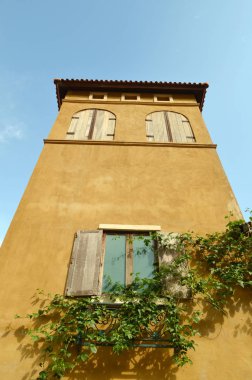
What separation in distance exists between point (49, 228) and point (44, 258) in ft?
2.31

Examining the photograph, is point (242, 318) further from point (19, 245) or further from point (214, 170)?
point (19, 245)

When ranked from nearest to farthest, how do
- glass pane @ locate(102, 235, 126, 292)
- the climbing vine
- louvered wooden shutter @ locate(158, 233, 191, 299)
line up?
the climbing vine → louvered wooden shutter @ locate(158, 233, 191, 299) → glass pane @ locate(102, 235, 126, 292)

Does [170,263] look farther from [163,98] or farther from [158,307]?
[163,98]

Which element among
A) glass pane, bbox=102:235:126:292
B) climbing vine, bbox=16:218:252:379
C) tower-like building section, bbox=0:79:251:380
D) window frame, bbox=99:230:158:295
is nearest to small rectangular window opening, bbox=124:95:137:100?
tower-like building section, bbox=0:79:251:380

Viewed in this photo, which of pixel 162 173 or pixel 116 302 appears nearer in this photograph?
pixel 116 302

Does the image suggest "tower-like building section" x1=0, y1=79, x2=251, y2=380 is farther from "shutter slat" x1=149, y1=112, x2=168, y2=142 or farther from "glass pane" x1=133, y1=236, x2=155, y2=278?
"glass pane" x1=133, y1=236, x2=155, y2=278

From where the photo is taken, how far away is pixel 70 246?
223 inches

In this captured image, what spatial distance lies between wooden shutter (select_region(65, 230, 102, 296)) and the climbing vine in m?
0.22

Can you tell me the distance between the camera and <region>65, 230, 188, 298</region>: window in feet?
16.4

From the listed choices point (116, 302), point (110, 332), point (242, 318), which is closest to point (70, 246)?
point (116, 302)

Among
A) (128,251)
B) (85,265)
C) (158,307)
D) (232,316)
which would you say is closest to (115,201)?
(128,251)

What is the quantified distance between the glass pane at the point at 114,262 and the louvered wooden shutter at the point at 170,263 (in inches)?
28.6

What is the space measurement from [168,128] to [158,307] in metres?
6.02

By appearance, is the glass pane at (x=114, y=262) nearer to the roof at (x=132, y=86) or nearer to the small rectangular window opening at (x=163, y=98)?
the small rectangular window opening at (x=163, y=98)
